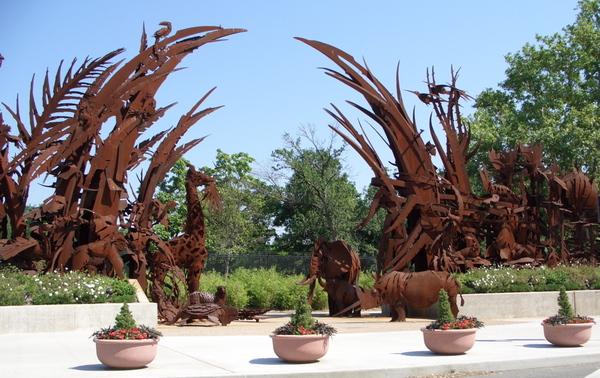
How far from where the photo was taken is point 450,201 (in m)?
23.6

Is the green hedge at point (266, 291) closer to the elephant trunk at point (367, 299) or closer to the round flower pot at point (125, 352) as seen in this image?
the elephant trunk at point (367, 299)

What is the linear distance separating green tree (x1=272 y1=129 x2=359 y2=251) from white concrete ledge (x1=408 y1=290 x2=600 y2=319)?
→ 77.5ft

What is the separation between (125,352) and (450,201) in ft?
48.4

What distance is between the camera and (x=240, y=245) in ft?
167

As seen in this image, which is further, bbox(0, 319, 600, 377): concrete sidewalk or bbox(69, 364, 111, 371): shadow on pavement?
bbox(69, 364, 111, 371): shadow on pavement

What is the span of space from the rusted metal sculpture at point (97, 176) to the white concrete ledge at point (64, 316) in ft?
7.50

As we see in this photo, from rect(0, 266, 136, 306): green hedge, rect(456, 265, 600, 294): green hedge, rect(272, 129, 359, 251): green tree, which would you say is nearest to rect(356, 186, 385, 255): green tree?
rect(272, 129, 359, 251): green tree

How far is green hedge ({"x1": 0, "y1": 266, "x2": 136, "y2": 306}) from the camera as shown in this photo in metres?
17.0

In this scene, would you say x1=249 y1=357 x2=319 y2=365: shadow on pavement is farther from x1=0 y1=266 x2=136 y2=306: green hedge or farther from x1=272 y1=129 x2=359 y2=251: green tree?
x1=272 y1=129 x2=359 y2=251: green tree

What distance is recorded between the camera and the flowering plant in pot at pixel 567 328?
13969mm

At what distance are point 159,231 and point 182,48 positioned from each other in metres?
31.1

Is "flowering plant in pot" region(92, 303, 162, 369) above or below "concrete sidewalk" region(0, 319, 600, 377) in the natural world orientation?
above

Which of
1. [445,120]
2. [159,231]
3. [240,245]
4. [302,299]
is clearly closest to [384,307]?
[445,120]

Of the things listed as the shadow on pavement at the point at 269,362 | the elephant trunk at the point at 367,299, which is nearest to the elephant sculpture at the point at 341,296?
the elephant trunk at the point at 367,299
